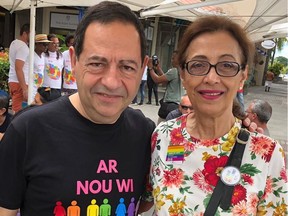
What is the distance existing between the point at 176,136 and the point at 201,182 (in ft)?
0.83

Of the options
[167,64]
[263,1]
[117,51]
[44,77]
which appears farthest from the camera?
[167,64]

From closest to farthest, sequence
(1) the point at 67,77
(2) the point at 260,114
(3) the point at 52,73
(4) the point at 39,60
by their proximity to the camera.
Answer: (2) the point at 260,114 < (4) the point at 39,60 < (3) the point at 52,73 < (1) the point at 67,77

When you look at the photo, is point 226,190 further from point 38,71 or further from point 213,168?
point 38,71

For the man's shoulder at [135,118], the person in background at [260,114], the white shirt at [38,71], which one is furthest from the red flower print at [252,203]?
the white shirt at [38,71]

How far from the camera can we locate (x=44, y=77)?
5.76 meters

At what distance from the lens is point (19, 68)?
5.19 meters

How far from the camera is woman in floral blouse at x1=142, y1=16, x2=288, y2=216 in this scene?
1338 mm

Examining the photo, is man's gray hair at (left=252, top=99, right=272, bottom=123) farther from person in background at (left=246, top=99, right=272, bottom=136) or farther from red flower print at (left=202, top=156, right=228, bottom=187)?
red flower print at (left=202, top=156, right=228, bottom=187)

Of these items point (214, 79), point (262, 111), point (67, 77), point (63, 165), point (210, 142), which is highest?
point (214, 79)

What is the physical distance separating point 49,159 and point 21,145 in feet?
0.40

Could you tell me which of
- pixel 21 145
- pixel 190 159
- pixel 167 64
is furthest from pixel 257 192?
pixel 167 64

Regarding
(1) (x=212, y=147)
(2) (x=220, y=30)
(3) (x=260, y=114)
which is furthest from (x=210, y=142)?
(3) (x=260, y=114)

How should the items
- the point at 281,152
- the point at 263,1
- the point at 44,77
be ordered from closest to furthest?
1. the point at 281,152
2. the point at 263,1
3. the point at 44,77

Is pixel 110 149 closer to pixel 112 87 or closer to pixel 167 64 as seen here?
pixel 112 87
